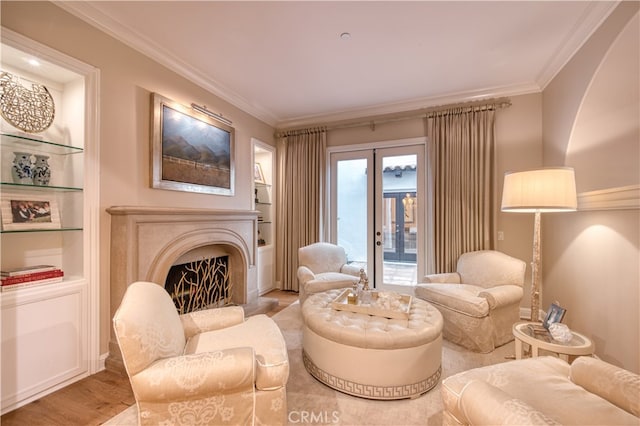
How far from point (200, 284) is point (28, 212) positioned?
172cm

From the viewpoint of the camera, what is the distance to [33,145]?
2.04m

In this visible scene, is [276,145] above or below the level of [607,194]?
above

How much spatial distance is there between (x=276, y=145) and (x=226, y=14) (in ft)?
8.68

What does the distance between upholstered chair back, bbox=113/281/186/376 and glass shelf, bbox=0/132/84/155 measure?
142cm

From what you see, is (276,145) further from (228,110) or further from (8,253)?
(8,253)

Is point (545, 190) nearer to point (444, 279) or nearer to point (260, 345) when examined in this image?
point (444, 279)

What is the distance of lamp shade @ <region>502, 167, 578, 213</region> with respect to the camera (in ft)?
6.56

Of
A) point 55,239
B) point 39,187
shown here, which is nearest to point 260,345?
point 55,239

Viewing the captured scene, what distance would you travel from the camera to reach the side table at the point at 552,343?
1.73 meters

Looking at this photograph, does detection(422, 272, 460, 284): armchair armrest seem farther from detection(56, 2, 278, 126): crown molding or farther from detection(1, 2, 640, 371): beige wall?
detection(56, 2, 278, 126): crown molding

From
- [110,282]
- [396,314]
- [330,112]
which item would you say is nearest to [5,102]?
[110,282]

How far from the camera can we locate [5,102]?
1855 millimetres

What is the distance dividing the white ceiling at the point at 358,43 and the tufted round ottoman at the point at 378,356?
2.48 metres

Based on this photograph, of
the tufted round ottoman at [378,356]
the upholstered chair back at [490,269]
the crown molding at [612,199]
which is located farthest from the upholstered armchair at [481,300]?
the crown molding at [612,199]
